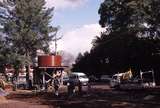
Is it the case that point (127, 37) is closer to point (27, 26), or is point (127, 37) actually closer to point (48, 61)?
point (27, 26)

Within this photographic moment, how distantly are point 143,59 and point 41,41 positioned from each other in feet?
58.4

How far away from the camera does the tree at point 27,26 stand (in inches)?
2916

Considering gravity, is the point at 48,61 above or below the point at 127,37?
below

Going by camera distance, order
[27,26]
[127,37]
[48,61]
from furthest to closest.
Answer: [127,37] → [27,26] → [48,61]

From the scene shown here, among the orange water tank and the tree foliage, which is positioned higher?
the tree foliage

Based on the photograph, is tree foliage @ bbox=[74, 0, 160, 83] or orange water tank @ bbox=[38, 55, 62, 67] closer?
orange water tank @ bbox=[38, 55, 62, 67]

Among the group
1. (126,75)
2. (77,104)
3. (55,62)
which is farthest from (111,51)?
(77,104)

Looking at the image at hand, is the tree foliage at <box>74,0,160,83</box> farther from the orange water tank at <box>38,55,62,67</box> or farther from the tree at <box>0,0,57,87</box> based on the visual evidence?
the orange water tank at <box>38,55,62,67</box>

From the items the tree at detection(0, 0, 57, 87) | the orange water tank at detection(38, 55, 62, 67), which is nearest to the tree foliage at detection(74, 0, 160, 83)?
the tree at detection(0, 0, 57, 87)

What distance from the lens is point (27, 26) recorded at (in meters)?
75.1

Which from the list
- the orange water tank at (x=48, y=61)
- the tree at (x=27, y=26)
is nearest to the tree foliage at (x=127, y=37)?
the tree at (x=27, y=26)

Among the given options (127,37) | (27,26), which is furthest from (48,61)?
(127,37)

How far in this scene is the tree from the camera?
74.1 metres

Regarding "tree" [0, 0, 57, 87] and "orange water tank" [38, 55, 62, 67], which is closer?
"orange water tank" [38, 55, 62, 67]
